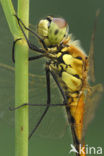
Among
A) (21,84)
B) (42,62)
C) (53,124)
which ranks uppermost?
(42,62)

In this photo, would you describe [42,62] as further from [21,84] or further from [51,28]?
[21,84]

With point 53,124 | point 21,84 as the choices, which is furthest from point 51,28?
point 53,124

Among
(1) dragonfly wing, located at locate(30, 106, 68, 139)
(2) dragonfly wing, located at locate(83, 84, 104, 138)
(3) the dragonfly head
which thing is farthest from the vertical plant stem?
(1) dragonfly wing, located at locate(30, 106, 68, 139)

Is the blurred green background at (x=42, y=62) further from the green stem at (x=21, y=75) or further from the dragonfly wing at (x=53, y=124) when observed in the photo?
the green stem at (x=21, y=75)

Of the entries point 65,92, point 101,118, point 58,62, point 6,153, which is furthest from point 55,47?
point 101,118

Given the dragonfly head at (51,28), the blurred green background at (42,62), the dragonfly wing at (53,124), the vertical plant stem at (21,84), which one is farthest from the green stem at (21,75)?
the dragonfly wing at (53,124)
